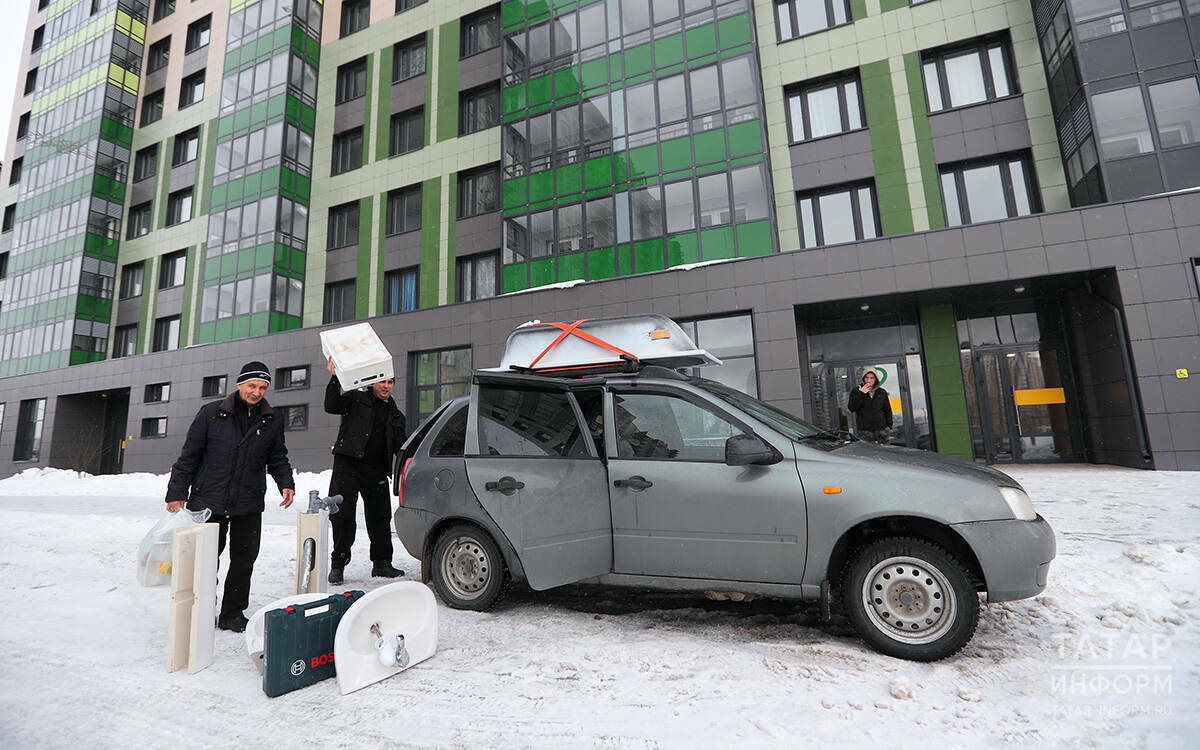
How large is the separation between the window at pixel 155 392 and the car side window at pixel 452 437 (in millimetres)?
26372

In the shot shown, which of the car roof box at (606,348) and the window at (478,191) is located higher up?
the window at (478,191)

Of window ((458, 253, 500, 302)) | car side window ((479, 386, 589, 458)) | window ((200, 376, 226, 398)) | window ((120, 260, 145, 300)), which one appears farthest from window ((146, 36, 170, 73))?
car side window ((479, 386, 589, 458))

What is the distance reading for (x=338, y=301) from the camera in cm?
2159

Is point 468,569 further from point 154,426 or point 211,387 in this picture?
point 154,426

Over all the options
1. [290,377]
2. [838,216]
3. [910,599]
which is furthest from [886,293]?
[290,377]

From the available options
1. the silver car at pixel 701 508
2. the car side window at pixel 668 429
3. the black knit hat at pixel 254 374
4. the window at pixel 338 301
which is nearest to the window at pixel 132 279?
the window at pixel 338 301

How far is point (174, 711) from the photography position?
2.70 meters

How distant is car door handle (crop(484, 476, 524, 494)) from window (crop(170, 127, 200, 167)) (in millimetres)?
32070

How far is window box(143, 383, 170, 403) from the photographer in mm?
23906

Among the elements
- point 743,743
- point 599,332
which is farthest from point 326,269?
point 743,743

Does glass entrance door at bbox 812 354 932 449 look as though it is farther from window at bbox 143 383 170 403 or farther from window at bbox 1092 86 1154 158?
window at bbox 143 383 170 403

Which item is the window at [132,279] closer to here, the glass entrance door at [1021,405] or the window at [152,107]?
the window at [152,107]

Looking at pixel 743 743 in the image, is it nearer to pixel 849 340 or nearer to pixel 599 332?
pixel 599 332

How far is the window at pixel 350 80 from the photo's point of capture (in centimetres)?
2298
